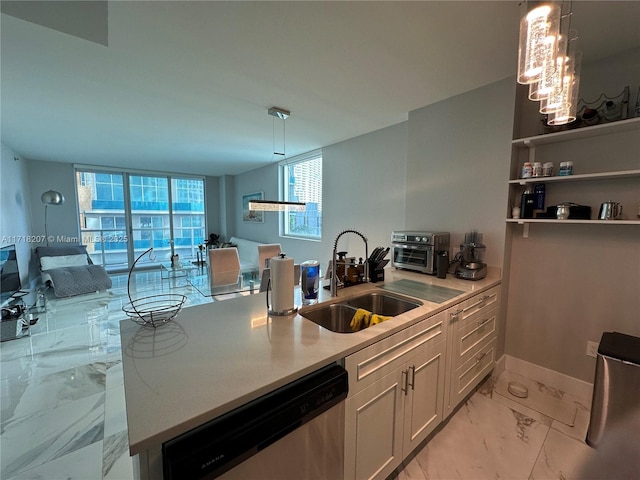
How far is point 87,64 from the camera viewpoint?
1.91m

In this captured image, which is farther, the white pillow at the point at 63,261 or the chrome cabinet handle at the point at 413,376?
the white pillow at the point at 63,261

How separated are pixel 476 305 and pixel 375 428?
44.9 inches

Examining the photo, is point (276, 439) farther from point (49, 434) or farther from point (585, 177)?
point (585, 177)

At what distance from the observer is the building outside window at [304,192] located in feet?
14.5

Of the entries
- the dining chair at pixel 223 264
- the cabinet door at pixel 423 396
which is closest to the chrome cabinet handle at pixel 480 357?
the cabinet door at pixel 423 396

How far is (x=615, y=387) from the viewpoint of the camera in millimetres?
1477

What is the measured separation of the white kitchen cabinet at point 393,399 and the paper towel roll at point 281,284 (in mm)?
450

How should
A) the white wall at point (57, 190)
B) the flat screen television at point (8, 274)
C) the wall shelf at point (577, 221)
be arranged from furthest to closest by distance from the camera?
the white wall at point (57, 190) → the flat screen television at point (8, 274) → the wall shelf at point (577, 221)

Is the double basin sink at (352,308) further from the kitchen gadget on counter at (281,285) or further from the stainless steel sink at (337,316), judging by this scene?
the kitchen gadget on counter at (281,285)

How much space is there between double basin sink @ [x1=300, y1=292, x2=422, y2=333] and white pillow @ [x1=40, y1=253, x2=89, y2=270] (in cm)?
534

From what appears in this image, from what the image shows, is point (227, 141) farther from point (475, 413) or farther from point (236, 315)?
point (475, 413)

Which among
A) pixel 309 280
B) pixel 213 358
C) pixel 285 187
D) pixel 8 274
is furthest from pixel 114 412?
pixel 285 187

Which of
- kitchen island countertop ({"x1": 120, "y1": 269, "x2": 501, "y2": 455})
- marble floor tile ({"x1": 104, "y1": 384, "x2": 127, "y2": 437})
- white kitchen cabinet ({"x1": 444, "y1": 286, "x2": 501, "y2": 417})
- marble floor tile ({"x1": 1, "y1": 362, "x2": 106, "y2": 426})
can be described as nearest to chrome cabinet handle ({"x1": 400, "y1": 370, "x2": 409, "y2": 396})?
kitchen island countertop ({"x1": 120, "y1": 269, "x2": 501, "y2": 455})

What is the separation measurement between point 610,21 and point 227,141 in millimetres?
3857
